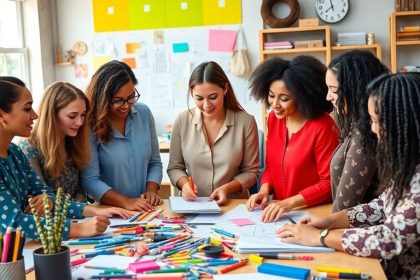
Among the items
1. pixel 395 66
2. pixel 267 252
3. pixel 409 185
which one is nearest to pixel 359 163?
pixel 409 185

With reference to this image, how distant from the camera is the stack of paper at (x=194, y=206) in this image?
6.67ft

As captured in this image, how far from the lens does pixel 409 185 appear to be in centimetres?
141

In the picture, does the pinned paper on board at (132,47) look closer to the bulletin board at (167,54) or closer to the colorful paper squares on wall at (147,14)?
the bulletin board at (167,54)

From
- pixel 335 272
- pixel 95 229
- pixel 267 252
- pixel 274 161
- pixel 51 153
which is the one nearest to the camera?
pixel 335 272

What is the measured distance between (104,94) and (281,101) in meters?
0.80

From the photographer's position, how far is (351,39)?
4.48 metres

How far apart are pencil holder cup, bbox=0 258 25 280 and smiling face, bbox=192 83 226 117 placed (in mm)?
1325

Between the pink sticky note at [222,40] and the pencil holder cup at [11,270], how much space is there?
12.3ft

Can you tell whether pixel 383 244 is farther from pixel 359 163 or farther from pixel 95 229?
pixel 95 229

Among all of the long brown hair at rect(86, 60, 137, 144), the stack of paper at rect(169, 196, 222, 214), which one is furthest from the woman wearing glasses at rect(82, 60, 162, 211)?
the stack of paper at rect(169, 196, 222, 214)

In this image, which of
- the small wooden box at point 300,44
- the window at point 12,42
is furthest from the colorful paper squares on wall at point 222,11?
the window at point 12,42

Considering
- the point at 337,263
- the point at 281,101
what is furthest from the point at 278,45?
the point at 337,263

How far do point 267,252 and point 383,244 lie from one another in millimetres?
341

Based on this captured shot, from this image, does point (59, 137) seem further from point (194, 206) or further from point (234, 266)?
point (234, 266)
